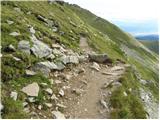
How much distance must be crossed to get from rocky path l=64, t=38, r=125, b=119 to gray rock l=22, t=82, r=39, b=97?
5.74ft

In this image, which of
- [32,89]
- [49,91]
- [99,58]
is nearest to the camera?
[32,89]

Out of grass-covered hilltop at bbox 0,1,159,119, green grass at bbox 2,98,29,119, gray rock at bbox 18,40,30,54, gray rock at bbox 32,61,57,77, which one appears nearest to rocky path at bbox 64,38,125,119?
grass-covered hilltop at bbox 0,1,159,119

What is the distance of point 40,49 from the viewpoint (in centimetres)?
2350

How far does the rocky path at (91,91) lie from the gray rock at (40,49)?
242 cm

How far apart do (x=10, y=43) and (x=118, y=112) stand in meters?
8.09

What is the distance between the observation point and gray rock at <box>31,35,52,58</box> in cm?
2281

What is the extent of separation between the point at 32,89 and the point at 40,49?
211 inches

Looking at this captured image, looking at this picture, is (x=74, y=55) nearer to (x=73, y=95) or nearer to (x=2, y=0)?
(x=73, y=95)

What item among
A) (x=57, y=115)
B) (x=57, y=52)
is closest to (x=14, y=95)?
(x=57, y=115)

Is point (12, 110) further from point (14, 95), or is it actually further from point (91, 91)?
point (91, 91)

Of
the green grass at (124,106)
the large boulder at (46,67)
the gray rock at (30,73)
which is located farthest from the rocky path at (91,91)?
the gray rock at (30,73)

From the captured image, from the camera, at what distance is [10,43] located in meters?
22.3

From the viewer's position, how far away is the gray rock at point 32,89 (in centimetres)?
1817

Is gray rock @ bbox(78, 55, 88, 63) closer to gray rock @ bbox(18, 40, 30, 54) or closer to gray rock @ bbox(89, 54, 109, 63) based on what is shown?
gray rock @ bbox(89, 54, 109, 63)
